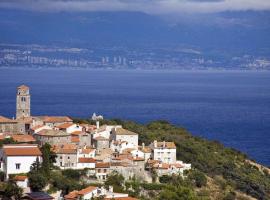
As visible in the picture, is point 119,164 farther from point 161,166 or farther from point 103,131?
point 103,131

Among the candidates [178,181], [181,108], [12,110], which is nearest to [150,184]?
[178,181]

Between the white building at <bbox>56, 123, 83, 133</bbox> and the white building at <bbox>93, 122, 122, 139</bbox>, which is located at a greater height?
the white building at <bbox>56, 123, 83, 133</bbox>

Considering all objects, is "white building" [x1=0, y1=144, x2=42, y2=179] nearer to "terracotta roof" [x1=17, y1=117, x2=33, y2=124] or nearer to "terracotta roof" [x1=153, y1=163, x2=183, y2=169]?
"terracotta roof" [x1=153, y1=163, x2=183, y2=169]

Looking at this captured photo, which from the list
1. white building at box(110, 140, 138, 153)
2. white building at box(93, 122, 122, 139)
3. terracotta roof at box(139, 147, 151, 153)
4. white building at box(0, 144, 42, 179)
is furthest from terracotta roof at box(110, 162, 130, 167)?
white building at box(93, 122, 122, 139)

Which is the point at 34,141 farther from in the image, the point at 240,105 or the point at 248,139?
the point at 240,105

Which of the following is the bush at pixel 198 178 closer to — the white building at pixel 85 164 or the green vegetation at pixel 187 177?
the green vegetation at pixel 187 177

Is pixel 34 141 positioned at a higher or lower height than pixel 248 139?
higher

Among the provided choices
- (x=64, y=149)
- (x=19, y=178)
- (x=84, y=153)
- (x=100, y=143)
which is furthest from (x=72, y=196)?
(x=100, y=143)
